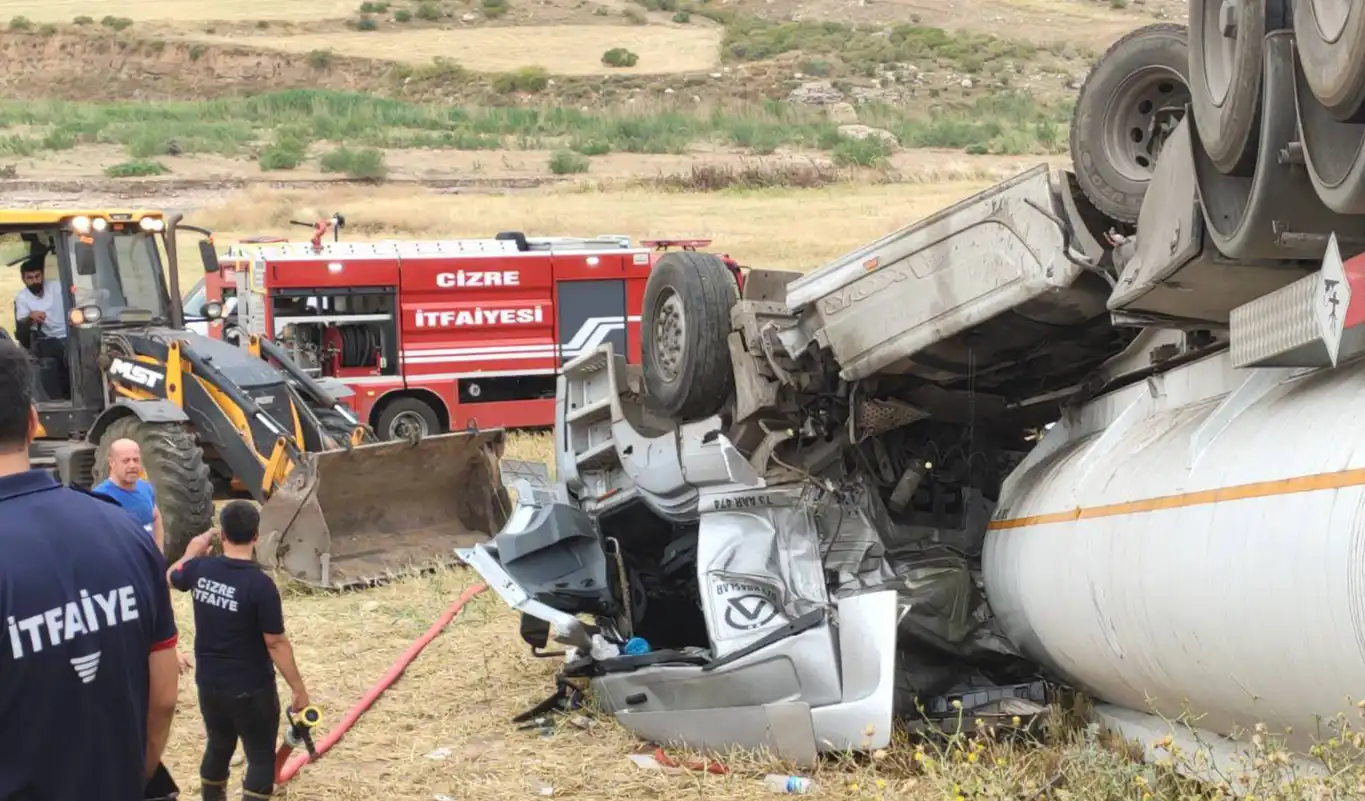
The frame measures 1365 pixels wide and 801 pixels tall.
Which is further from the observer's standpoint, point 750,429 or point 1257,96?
point 750,429

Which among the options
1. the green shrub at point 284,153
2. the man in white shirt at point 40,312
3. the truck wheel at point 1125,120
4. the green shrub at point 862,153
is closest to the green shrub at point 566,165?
the green shrub at point 862,153

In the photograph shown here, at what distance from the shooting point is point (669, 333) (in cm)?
778

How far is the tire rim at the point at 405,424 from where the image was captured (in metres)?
15.9

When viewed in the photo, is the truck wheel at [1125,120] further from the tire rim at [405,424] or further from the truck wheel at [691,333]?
the tire rim at [405,424]

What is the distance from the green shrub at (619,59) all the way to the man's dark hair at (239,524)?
2348 inches

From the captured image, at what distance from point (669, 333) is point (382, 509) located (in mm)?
3772

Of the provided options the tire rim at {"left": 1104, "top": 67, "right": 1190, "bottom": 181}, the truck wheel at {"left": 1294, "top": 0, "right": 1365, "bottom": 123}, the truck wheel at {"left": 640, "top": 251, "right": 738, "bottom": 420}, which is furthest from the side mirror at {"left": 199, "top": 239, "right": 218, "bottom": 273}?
the truck wheel at {"left": 1294, "top": 0, "right": 1365, "bottom": 123}

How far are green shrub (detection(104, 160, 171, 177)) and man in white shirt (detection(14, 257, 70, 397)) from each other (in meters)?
26.4

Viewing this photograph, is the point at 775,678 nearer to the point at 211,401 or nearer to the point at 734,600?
the point at 734,600

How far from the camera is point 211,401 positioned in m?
11.1

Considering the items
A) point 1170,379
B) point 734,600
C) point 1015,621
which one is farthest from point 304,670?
point 1170,379

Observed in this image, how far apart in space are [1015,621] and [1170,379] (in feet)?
3.99

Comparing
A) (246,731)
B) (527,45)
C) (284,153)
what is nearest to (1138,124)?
(246,731)

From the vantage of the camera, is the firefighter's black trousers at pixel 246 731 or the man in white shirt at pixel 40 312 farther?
the man in white shirt at pixel 40 312
